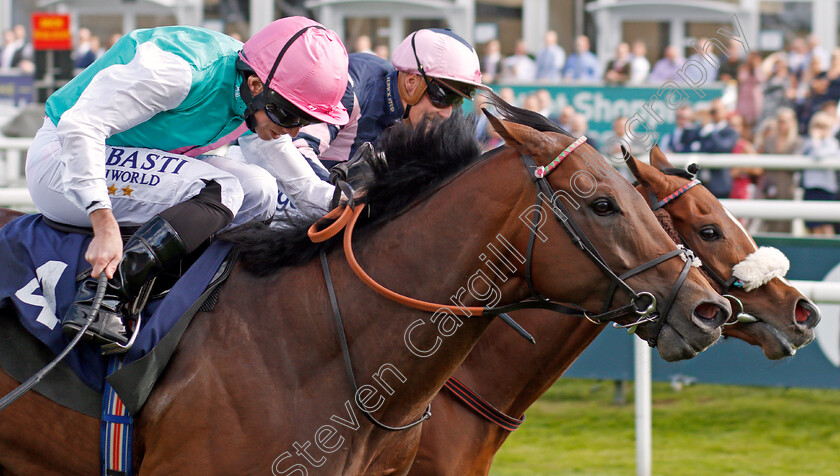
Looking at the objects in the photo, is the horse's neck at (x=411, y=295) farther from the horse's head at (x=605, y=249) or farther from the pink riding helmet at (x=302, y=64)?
the pink riding helmet at (x=302, y=64)

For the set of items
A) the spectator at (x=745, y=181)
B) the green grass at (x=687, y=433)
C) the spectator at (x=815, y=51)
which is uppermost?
the spectator at (x=815, y=51)

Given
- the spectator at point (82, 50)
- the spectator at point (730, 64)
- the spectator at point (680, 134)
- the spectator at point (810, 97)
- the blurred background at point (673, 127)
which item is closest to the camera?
the blurred background at point (673, 127)

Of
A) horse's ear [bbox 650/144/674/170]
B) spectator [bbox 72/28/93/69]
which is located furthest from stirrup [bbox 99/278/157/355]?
spectator [bbox 72/28/93/69]

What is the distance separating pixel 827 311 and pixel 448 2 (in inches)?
404

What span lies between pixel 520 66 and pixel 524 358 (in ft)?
31.0

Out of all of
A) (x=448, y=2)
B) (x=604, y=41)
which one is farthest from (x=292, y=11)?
(x=604, y=41)

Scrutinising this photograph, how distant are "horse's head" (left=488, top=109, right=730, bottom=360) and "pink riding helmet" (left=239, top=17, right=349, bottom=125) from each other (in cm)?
56

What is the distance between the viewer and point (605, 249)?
98.7 inches

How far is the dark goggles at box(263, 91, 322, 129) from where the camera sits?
2.84m

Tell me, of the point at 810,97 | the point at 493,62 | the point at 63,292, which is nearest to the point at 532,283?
the point at 63,292

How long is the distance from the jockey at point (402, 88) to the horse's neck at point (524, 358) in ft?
2.90

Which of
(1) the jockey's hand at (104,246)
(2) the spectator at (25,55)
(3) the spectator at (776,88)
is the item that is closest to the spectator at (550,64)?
(3) the spectator at (776,88)

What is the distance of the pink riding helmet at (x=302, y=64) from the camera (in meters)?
2.82

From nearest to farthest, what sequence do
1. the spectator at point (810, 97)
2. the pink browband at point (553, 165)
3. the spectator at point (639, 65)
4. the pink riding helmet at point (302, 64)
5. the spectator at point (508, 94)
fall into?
the pink browband at point (553, 165) → the pink riding helmet at point (302, 64) → the spectator at point (810, 97) → the spectator at point (508, 94) → the spectator at point (639, 65)
